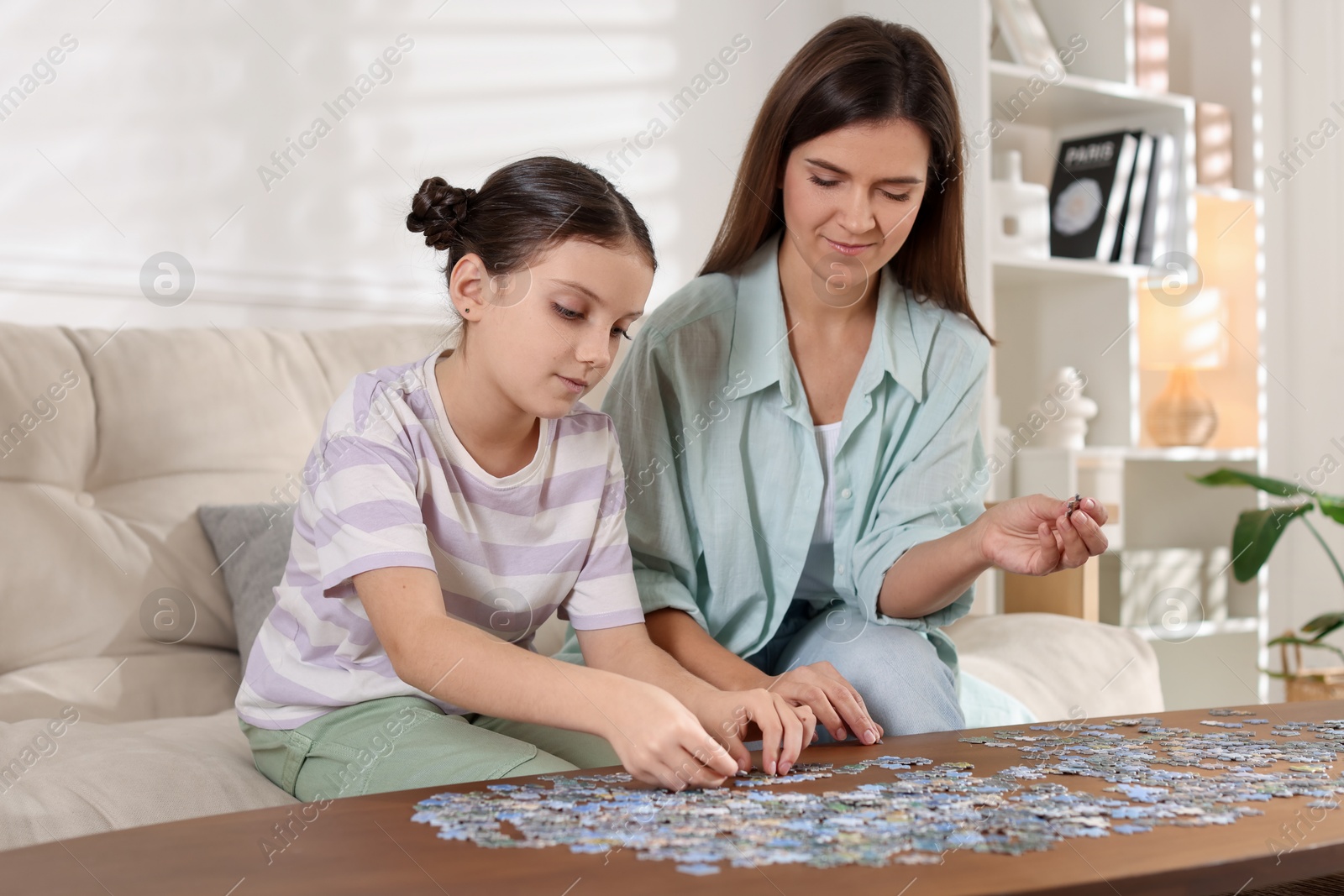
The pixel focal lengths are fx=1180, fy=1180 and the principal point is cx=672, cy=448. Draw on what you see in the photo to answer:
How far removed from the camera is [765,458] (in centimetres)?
176

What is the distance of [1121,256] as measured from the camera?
3629 mm

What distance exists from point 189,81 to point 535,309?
1.54 m

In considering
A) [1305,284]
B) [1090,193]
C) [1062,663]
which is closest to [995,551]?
[1062,663]

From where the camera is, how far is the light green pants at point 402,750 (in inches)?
47.6

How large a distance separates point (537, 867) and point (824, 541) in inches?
40.9

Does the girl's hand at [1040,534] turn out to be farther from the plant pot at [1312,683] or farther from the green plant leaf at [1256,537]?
the plant pot at [1312,683]

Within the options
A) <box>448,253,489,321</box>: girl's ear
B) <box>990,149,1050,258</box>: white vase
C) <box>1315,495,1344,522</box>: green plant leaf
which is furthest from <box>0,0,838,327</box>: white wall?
<box>1315,495,1344,522</box>: green plant leaf

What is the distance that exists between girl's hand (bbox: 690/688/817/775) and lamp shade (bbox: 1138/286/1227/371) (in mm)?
3125

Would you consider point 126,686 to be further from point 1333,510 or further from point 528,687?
point 1333,510

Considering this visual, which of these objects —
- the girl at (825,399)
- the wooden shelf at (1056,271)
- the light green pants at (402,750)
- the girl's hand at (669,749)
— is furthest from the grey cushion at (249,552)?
the wooden shelf at (1056,271)

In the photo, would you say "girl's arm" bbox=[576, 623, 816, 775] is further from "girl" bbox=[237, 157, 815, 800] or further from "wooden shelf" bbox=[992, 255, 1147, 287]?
"wooden shelf" bbox=[992, 255, 1147, 287]

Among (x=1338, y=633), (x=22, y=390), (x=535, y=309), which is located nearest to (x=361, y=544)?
(x=535, y=309)

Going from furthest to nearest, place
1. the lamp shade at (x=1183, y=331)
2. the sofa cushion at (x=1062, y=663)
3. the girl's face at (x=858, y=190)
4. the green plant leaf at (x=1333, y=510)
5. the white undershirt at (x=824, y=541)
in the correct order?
the lamp shade at (x=1183, y=331) → the green plant leaf at (x=1333, y=510) → the sofa cushion at (x=1062, y=663) → the white undershirt at (x=824, y=541) → the girl's face at (x=858, y=190)

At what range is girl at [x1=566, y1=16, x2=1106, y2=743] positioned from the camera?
162 cm
